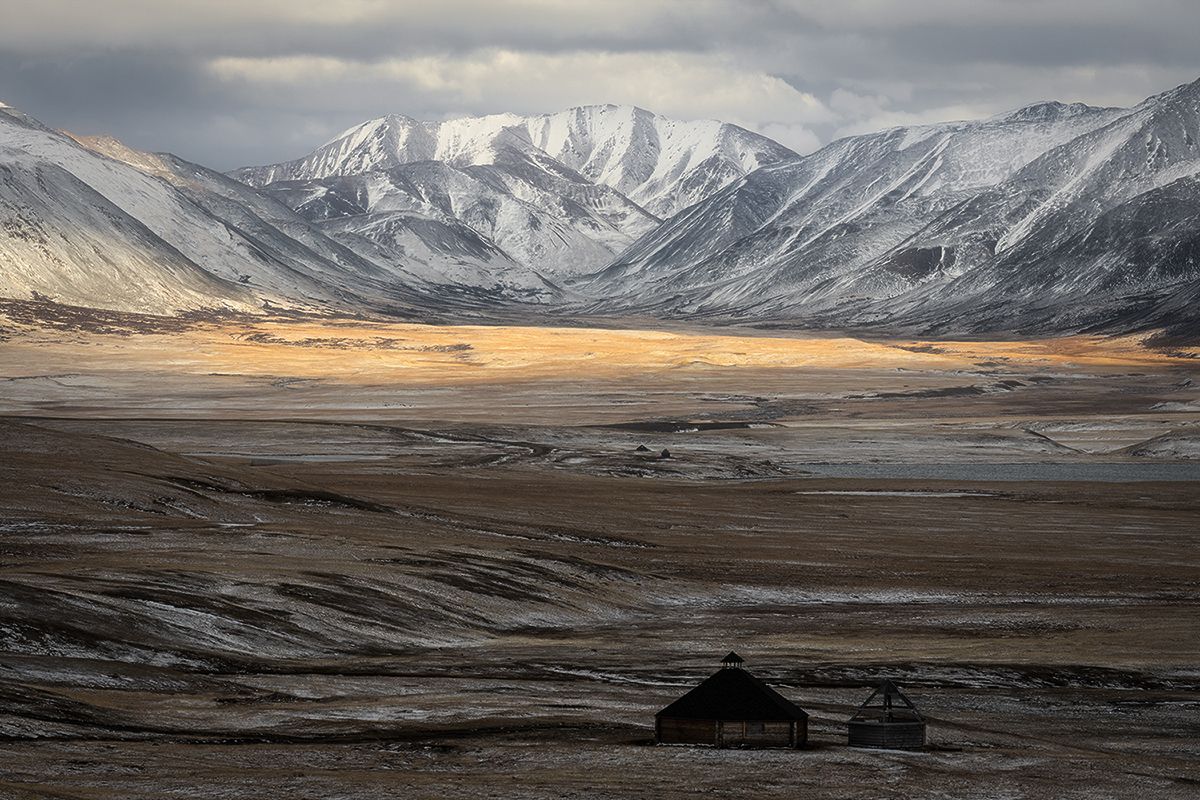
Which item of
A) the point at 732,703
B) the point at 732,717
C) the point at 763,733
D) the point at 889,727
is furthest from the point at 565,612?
the point at 889,727

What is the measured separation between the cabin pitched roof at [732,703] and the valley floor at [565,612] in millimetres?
997

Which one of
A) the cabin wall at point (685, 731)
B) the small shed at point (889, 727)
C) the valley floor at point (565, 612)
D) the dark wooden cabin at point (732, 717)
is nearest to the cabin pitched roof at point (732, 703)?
the dark wooden cabin at point (732, 717)

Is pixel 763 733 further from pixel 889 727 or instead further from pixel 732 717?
pixel 889 727

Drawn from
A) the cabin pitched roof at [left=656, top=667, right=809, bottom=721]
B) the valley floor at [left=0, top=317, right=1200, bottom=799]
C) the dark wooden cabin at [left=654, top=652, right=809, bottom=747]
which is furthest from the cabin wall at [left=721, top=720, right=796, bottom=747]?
the valley floor at [left=0, top=317, right=1200, bottom=799]

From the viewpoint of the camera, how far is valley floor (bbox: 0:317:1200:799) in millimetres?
32625

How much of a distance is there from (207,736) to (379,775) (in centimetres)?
482

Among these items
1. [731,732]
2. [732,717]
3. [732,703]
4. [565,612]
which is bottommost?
[565,612]

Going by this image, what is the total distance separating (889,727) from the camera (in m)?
34.9

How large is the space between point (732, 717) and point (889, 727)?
3.31m

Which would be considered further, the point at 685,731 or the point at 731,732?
the point at 731,732

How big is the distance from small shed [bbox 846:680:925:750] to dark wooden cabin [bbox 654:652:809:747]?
45.6 inches

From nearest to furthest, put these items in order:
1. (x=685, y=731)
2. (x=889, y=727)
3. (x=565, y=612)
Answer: (x=889, y=727) → (x=685, y=731) → (x=565, y=612)

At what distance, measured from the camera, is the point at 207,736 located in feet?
110

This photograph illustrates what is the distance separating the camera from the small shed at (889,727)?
34.9 m
